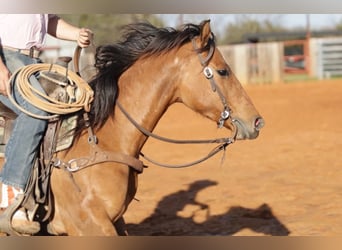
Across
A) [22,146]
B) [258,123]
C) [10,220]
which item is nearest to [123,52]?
[22,146]

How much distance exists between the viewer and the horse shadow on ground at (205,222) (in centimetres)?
663

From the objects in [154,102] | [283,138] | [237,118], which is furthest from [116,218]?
[283,138]

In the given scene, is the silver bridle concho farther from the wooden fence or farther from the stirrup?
the wooden fence

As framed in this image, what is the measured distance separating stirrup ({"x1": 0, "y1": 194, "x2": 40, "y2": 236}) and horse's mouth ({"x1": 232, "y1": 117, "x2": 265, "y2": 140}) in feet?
5.23

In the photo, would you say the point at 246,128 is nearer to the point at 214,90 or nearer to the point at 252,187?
the point at 214,90

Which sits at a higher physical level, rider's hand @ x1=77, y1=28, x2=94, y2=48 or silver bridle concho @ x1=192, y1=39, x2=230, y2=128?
rider's hand @ x1=77, y1=28, x2=94, y2=48

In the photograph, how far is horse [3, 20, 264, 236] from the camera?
3.92 m

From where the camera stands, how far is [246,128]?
13.3 feet

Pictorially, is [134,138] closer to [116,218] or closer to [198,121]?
[116,218]

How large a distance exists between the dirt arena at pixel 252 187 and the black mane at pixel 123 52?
2.96 meters

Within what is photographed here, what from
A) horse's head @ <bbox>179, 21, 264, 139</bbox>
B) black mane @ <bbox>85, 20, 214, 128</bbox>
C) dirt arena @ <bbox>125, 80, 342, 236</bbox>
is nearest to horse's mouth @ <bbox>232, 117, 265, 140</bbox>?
horse's head @ <bbox>179, 21, 264, 139</bbox>

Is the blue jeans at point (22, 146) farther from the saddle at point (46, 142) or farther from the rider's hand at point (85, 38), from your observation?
the rider's hand at point (85, 38)

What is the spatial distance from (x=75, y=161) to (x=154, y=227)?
3.21 metres

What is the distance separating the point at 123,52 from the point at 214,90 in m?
0.79
